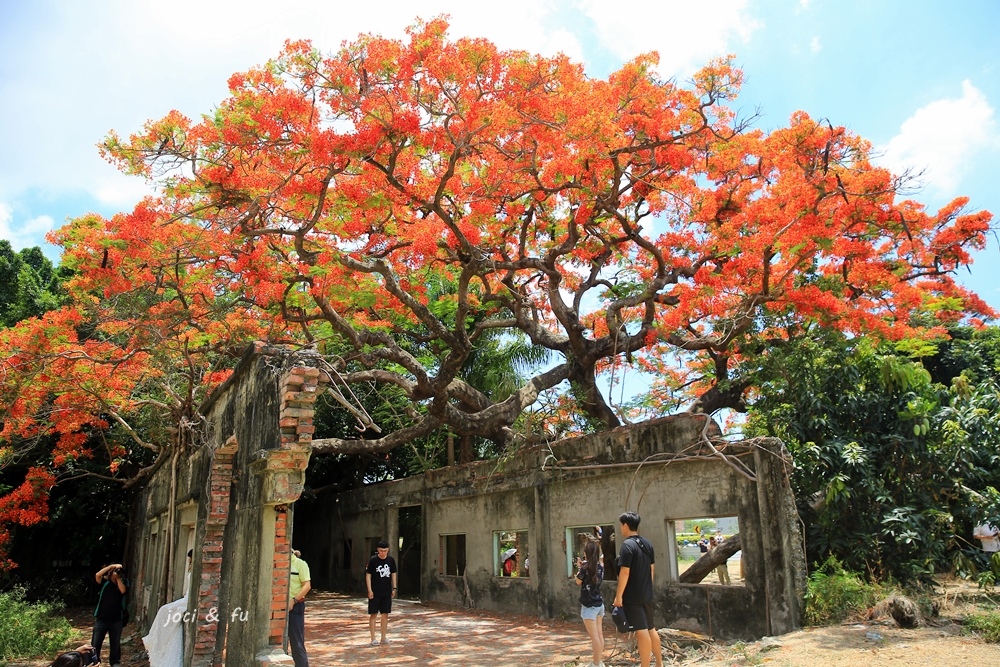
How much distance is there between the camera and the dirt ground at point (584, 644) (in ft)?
19.7

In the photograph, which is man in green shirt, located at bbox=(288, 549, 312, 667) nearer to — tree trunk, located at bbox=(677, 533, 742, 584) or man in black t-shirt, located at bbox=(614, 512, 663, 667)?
man in black t-shirt, located at bbox=(614, 512, 663, 667)

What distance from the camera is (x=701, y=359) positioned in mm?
12789

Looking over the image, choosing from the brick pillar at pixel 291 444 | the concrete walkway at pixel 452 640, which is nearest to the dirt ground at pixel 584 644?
the concrete walkway at pixel 452 640

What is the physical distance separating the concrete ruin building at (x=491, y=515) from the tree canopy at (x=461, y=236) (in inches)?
50.0

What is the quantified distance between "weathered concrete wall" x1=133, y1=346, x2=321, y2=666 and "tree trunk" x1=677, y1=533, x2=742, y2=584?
5.14m

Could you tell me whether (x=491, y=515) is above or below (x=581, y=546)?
above

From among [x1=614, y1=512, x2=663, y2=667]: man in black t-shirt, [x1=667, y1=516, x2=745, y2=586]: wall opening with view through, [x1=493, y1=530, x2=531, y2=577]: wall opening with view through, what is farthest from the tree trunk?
[x1=614, y1=512, x2=663, y2=667]: man in black t-shirt

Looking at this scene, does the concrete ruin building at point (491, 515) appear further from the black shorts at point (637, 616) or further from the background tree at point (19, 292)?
the background tree at point (19, 292)

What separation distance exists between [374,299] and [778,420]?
6157mm

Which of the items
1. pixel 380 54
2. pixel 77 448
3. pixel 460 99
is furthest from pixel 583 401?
pixel 77 448

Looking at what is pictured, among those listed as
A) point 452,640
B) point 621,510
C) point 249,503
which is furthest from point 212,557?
point 621,510

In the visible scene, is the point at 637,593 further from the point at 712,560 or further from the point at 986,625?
the point at 712,560

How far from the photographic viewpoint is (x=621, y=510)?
9.14 metres

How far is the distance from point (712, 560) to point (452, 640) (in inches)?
136
